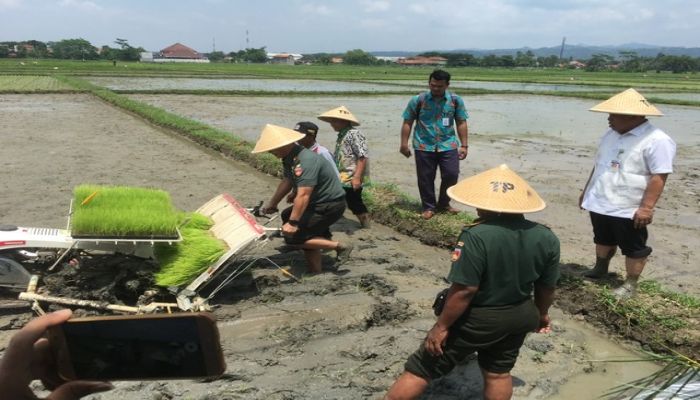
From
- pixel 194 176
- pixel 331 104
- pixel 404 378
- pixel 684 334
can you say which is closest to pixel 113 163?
pixel 194 176

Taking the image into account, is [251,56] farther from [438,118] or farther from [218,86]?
[438,118]

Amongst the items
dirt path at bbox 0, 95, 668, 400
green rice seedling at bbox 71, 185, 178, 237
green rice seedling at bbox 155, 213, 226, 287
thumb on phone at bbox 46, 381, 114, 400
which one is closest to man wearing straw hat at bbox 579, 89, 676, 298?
dirt path at bbox 0, 95, 668, 400

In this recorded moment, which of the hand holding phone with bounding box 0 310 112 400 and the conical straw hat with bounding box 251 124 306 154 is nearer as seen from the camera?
the hand holding phone with bounding box 0 310 112 400

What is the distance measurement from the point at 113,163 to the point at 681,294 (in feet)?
28.0

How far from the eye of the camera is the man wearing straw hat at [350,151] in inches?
210

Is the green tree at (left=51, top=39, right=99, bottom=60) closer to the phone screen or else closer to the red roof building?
the red roof building

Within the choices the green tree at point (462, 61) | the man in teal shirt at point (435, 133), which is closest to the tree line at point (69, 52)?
the green tree at point (462, 61)

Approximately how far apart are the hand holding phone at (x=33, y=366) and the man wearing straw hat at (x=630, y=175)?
3757mm

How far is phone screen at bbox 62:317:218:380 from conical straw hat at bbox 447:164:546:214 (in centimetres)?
147

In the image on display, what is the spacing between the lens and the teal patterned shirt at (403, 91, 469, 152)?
5.76 meters

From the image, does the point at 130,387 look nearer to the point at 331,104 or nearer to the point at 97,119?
the point at 97,119

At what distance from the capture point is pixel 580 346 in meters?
3.62

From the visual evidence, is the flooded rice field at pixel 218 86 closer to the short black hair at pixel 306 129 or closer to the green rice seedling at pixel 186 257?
the short black hair at pixel 306 129

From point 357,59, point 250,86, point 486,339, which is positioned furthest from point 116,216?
point 357,59
